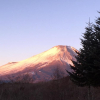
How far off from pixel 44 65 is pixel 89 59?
70.9 m

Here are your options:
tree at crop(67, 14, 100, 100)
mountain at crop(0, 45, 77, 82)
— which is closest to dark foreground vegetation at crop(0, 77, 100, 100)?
tree at crop(67, 14, 100, 100)

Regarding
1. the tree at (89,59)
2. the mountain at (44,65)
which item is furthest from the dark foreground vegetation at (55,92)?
the mountain at (44,65)

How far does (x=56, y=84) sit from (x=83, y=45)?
483 inches

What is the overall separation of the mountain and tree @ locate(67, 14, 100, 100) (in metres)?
54.7

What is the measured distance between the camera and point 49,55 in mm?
100312

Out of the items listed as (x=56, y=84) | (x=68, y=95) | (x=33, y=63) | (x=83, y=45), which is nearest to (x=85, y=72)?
(x=83, y=45)

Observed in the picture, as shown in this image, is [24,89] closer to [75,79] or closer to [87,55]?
[75,79]

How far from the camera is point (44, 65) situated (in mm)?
86250

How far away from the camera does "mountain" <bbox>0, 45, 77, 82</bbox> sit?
7669 cm

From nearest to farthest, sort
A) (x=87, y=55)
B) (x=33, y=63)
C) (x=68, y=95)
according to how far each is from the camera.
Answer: (x=87, y=55) → (x=68, y=95) → (x=33, y=63)

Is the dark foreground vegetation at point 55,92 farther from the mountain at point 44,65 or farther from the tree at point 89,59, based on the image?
the mountain at point 44,65

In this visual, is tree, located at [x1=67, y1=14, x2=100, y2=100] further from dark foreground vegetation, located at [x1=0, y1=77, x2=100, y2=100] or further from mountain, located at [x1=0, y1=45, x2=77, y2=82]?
mountain, located at [x1=0, y1=45, x2=77, y2=82]

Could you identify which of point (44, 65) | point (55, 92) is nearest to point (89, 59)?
point (55, 92)

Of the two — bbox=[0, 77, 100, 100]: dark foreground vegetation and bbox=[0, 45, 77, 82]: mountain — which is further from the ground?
bbox=[0, 45, 77, 82]: mountain
